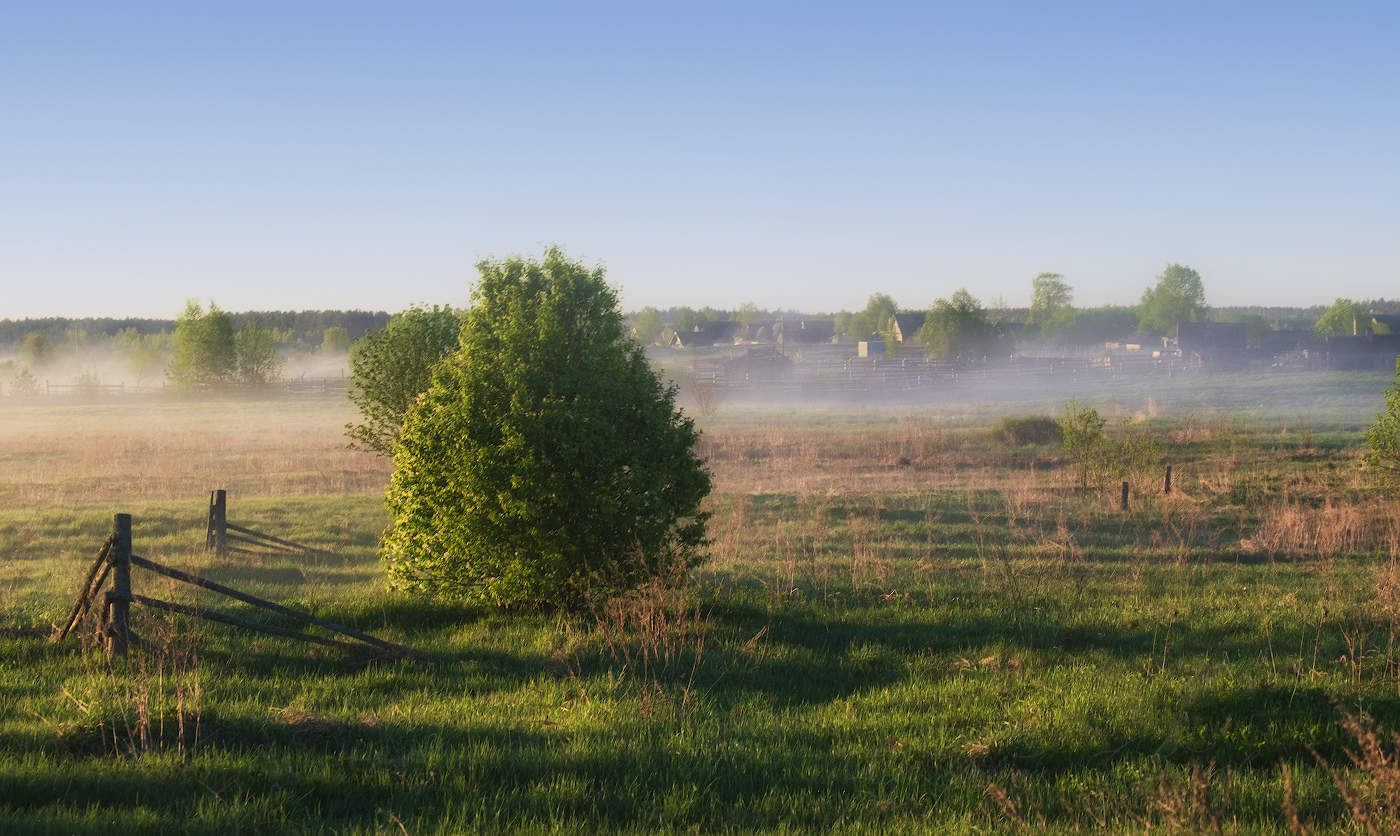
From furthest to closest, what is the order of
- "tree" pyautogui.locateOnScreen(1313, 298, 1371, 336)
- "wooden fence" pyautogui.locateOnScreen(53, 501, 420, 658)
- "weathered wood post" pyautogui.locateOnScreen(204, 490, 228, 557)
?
1. "tree" pyautogui.locateOnScreen(1313, 298, 1371, 336)
2. "weathered wood post" pyautogui.locateOnScreen(204, 490, 228, 557)
3. "wooden fence" pyautogui.locateOnScreen(53, 501, 420, 658)

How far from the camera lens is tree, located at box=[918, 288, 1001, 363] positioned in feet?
325

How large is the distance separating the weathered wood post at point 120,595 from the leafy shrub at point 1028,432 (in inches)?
1268

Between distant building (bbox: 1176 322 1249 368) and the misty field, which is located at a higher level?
distant building (bbox: 1176 322 1249 368)

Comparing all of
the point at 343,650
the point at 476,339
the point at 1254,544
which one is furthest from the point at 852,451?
the point at 343,650

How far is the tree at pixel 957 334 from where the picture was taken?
99062 millimetres

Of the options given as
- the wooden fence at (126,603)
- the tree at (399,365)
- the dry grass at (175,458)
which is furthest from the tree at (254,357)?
the wooden fence at (126,603)

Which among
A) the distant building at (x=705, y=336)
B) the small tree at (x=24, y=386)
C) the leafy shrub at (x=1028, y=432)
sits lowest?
the leafy shrub at (x=1028, y=432)

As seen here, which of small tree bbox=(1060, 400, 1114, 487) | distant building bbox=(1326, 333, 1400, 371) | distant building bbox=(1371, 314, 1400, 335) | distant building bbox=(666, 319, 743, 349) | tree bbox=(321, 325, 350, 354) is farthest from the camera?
tree bbox=(321, 325, 350, 354)

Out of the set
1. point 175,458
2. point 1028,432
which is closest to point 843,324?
point 1028,432

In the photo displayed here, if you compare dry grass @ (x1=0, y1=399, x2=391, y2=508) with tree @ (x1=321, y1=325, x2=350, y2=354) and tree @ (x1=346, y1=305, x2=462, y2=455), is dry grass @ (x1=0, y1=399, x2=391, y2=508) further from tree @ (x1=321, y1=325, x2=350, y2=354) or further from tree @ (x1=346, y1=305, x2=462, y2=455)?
tree @ (x1=321, y1=325, x2=350, y2=354)

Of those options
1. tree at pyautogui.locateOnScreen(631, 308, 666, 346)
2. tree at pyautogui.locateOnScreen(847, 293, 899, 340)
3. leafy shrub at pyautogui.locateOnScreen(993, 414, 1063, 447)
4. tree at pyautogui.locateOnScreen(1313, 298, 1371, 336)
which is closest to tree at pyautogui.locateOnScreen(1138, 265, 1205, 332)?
tree at pyautogui.locateOnScreen(1313, 298, 1371, 336)

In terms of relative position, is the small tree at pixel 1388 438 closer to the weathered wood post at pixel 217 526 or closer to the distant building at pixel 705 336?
the weathered wood post at pixel 217 526

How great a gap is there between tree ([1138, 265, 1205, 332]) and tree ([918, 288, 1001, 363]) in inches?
2404

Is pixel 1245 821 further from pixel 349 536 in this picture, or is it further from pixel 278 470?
pixel 278 470
